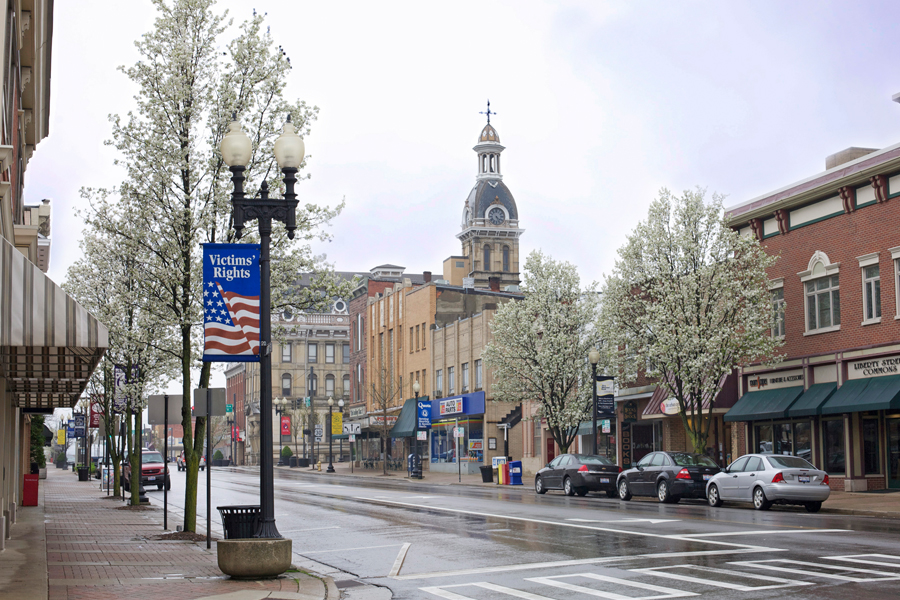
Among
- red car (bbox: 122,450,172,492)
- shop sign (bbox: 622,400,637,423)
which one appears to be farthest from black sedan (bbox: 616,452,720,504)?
red car (bbox: 122,450,172,492)

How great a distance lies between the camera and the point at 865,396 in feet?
92.1

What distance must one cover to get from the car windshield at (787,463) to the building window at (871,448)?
5835mm

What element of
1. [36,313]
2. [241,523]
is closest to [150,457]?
[241,523]

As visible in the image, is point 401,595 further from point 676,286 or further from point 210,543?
point 676,286

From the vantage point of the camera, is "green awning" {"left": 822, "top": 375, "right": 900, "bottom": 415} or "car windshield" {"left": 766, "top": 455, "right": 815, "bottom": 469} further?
"green awning" {"left": 822, "top": 375, "right": 900, "bottom": 415}

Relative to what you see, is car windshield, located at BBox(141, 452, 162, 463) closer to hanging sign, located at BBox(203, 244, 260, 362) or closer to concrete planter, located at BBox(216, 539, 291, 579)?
hanging sign, located at BBox(203, 244, 260, 362)

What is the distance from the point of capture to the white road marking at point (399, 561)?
1356cm

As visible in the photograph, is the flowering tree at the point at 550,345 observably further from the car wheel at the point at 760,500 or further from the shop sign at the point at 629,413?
the car wheel at the point at 760,500

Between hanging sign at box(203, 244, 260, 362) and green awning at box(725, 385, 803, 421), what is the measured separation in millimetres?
22708

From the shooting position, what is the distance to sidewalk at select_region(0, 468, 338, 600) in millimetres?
11312

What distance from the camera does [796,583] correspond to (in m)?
11.0

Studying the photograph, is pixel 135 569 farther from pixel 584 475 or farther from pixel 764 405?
pixel 764 405

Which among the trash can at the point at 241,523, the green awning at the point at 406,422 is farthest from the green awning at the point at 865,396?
the green awning at the point at 406,422

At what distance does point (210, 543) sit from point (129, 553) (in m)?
1.37
